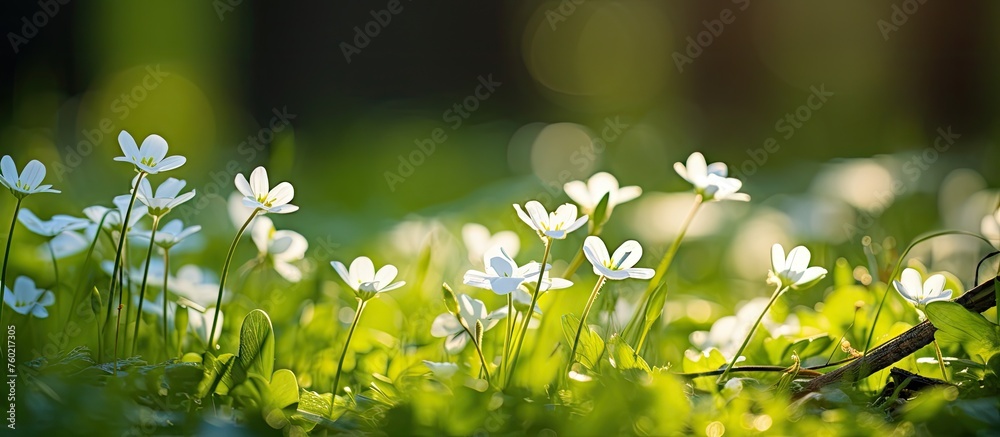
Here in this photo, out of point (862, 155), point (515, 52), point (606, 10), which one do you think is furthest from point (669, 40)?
point (862, 155)

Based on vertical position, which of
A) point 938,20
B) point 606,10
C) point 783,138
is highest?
point 606,10

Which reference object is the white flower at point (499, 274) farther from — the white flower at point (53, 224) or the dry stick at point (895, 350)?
the white flower at point (53, 224)

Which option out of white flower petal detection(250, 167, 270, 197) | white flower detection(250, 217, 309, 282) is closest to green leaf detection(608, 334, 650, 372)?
white flower petal detection(250, 167, 270, 197)

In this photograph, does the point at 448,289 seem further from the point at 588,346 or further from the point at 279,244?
the point at 279,244

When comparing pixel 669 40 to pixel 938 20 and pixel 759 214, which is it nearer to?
pixel 938 20

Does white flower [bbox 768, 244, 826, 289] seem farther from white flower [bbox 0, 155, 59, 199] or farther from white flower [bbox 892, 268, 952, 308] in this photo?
white flower [bbox 0, 155, 59, 199]

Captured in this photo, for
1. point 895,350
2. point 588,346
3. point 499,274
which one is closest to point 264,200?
point 499,274
